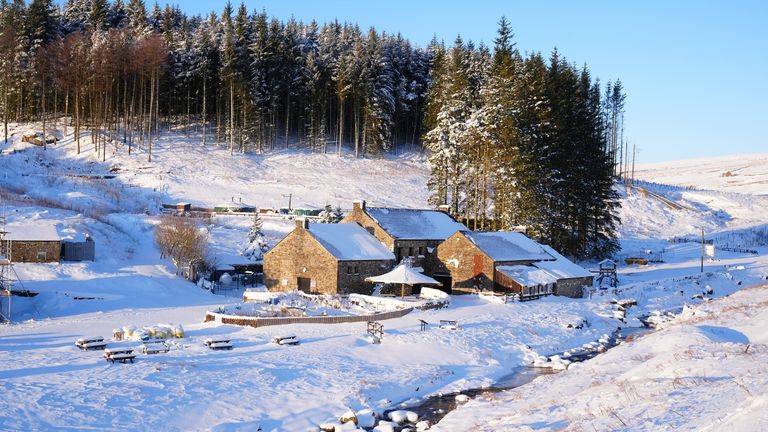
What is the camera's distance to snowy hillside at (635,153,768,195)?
115062 millimetres

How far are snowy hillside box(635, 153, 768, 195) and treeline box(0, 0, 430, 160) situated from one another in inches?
2184

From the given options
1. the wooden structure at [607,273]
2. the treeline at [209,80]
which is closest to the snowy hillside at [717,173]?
the treeline at [209,80]

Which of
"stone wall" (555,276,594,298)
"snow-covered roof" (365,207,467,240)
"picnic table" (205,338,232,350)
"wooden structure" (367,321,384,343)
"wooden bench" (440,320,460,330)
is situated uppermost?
"snow-covered roof" (365,207,467,240)

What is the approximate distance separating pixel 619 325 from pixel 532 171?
2288cm

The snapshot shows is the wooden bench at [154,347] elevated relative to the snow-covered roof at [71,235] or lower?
lower

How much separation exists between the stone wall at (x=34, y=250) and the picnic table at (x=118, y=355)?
75.8 ft

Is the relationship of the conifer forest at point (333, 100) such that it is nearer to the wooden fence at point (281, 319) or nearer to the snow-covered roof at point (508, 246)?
the snow-covered roof at point (508, 246)

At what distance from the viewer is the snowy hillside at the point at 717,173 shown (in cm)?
11506

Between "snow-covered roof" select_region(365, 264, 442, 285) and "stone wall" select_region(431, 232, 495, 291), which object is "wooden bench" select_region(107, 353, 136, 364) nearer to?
"snow-covered roof" select_region(365, 264, 442, 285)

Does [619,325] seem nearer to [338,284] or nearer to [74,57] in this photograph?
[338,284]

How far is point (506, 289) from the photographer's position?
44.9 m

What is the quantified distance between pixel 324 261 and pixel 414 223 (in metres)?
10.5

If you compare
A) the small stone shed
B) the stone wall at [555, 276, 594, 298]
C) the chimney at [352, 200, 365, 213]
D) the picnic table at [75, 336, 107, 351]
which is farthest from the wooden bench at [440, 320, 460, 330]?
the chimney at [352, 200, 365, 213]

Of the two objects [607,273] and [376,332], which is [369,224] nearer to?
[607,273]
